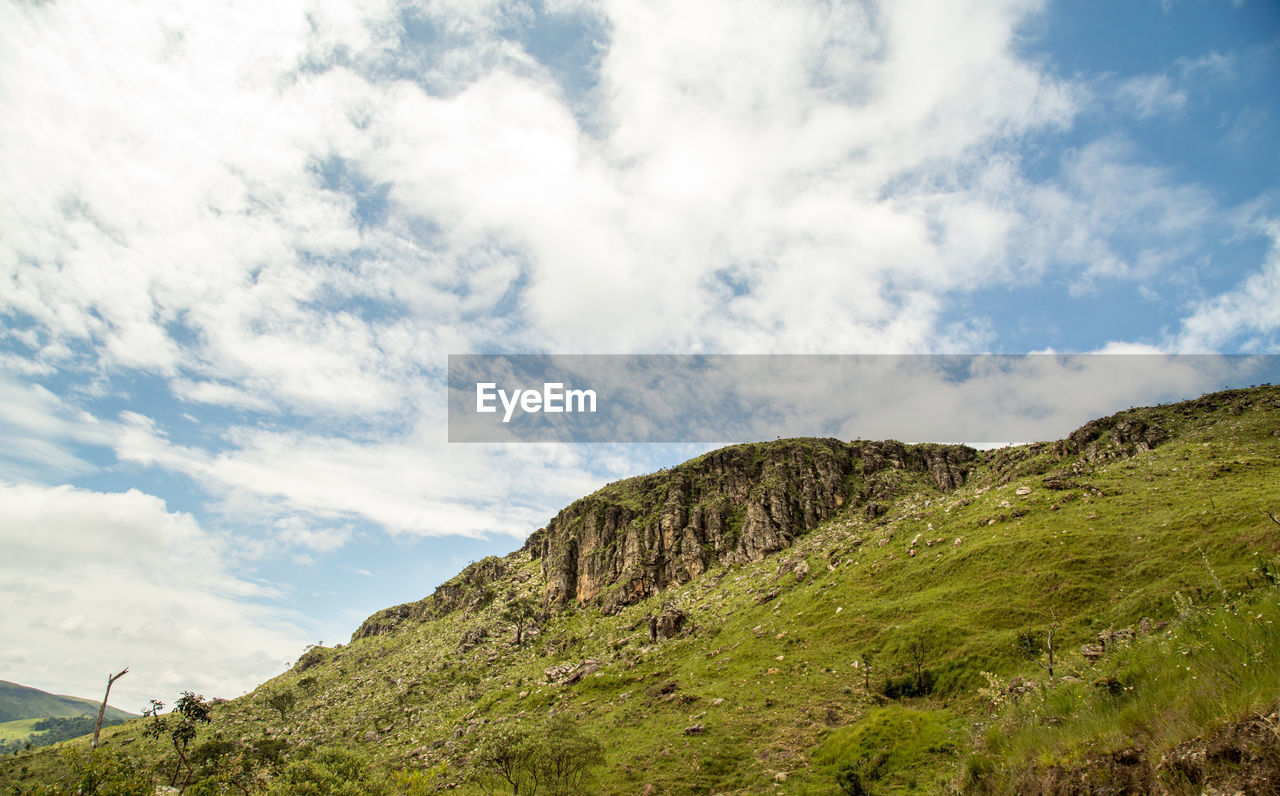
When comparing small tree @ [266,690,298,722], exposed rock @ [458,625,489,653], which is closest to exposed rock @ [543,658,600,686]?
exposed rock @ [458,625,489,653]

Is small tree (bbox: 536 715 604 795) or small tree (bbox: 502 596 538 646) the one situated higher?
small tree (bbox: 502 596 538 646)

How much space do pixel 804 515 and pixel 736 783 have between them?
264 ft

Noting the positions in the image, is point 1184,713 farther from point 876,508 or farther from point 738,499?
point 738,499

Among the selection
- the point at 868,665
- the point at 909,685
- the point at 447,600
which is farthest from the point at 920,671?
the point at 447,600

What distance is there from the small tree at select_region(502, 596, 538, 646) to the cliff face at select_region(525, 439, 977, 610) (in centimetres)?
583

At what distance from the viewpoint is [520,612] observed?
117 m

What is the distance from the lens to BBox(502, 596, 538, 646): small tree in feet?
359

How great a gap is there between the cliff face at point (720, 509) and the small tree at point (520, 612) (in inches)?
230

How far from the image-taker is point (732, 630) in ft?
230

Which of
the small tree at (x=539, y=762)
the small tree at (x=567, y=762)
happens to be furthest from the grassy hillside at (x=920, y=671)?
the small tree at (x=567, y=762)

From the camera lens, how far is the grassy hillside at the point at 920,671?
14.0m

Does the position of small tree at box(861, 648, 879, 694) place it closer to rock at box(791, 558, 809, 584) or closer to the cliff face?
rock at box(791, 558, 809, 584)

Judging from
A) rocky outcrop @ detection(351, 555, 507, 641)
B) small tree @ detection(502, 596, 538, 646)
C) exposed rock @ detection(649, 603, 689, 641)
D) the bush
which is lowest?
the bush

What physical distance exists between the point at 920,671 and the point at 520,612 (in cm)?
9266
